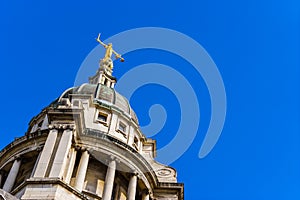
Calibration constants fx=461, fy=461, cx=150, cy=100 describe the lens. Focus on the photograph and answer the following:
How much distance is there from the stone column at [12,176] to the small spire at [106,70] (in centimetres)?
1524

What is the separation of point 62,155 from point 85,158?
15.4 ft

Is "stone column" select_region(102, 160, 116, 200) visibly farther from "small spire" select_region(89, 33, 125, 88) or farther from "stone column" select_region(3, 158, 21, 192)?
"small spire" select_region(89, 33, 125, 88)

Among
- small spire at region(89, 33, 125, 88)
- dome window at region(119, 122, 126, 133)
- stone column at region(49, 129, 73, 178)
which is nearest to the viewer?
stone column at region(49, 129, 73, 178)

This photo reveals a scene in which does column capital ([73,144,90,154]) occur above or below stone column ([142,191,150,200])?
above

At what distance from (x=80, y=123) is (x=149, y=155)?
11608mm

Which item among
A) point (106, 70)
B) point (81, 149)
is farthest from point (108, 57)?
point (81, 149)

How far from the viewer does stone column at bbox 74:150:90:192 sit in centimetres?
2930

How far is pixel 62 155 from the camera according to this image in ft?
86.8

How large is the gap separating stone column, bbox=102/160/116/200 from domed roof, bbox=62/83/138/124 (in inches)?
292

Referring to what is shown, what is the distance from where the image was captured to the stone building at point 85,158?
1003 inches

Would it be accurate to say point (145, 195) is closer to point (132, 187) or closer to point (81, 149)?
point (132, 187)

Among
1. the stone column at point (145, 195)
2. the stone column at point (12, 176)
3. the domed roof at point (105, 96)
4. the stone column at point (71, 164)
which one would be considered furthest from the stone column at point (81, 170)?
the domed roof at point (105, 96)

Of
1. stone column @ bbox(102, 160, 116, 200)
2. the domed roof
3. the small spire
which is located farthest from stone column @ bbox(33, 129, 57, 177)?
the small spire

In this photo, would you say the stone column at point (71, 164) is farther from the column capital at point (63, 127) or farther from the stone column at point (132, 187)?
the stone column at point (132, 187)
